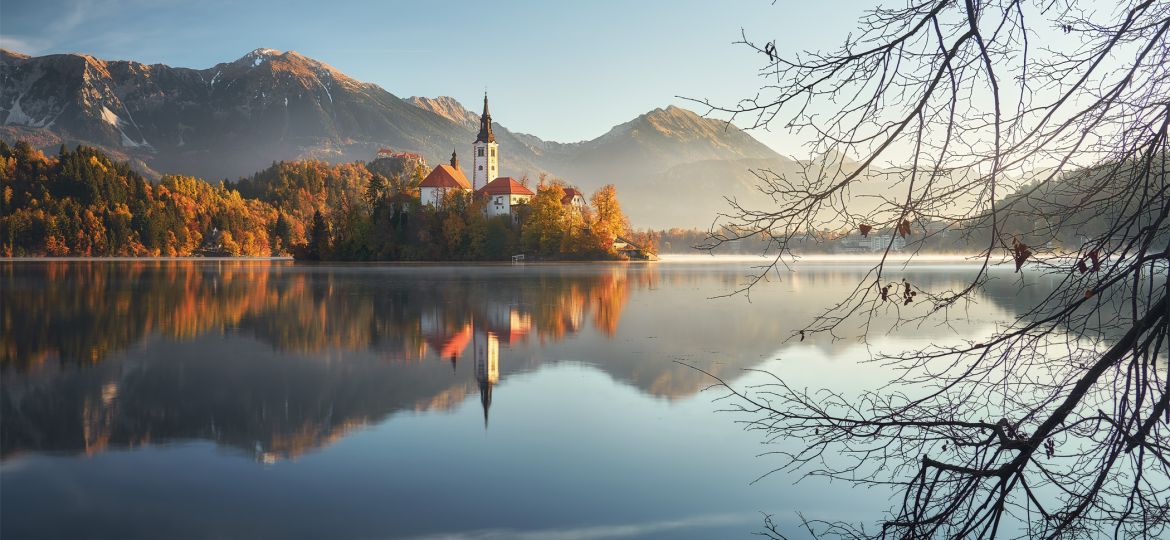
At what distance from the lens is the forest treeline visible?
82312mm

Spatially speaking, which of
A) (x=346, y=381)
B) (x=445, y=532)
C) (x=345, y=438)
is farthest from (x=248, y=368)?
(x=445, y=532)

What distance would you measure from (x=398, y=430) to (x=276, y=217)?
14865 cm

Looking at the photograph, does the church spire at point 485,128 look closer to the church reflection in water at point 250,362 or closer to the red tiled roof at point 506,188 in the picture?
the red tiled roof at point 506,188

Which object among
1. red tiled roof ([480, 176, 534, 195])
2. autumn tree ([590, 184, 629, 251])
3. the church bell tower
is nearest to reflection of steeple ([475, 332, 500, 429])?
autumn tree ([590, 184, 629, 251])

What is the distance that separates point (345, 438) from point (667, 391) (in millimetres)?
4569

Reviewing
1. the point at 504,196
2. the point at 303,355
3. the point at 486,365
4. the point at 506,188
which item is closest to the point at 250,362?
the point at 303,355

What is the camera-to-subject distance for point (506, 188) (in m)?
92.6

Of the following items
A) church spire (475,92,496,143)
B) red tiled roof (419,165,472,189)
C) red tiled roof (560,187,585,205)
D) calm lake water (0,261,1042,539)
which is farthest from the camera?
church spire (475,92,496,143)

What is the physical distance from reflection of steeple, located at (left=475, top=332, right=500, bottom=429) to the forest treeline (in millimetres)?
64127

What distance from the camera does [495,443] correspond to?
806 centimetres

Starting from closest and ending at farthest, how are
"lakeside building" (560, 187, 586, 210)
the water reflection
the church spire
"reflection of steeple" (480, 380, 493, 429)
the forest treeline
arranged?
the water reflection, "reflection of steeple" (480, 380, 493, 429), the forest treeline, "lakeside building" (560, 187, 586, 210), the church spire

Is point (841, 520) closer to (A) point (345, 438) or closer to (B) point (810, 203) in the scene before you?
(B) point (810, 203)

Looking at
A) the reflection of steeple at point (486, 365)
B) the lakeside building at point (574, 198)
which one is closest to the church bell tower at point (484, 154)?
the lakeside building at point (574, 198)

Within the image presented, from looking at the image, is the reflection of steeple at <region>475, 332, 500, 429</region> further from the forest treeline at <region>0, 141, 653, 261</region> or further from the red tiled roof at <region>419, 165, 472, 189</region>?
the red tiled roof at <region>419, 165, 472, 189</region>
